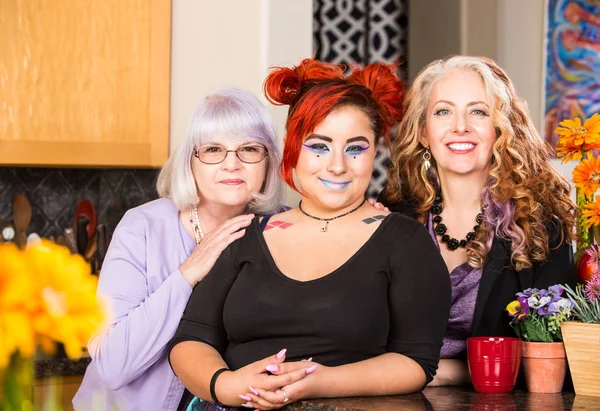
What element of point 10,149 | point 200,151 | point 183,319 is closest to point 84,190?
point 10,149

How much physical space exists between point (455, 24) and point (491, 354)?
3013 millimetres

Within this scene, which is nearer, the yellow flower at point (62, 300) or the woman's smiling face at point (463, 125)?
the yellow flower at point (62, 300)

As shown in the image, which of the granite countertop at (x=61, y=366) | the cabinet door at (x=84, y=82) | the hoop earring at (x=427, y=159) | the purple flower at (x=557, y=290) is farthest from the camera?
the cabinet door at (x=84, y=82)

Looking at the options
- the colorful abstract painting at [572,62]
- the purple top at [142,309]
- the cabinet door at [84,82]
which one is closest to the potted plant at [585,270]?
the purple top at [142,309]

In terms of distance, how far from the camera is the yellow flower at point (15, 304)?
50 centimetres

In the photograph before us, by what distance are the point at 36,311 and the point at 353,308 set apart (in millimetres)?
1023

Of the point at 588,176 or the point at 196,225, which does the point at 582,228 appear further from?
the point at 196,225

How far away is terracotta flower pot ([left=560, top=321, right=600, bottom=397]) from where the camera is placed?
1538 mm

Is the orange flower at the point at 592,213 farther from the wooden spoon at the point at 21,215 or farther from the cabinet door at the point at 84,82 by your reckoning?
the wooden spoon at the point at 21,215

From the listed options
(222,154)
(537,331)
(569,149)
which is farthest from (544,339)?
(222,154)

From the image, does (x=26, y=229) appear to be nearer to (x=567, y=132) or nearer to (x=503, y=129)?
(x=503, y=129)

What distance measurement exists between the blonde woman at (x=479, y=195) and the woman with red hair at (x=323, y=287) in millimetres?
284

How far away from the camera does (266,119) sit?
2.02m

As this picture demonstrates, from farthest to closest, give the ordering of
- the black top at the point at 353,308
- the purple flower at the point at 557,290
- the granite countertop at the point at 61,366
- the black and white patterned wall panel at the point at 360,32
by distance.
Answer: the black and white patterned wall panel at the point at 360,32
the granite countertop at the point at 61,366
the purple flower at the point at 557,290
the black top at the point at 353,308
